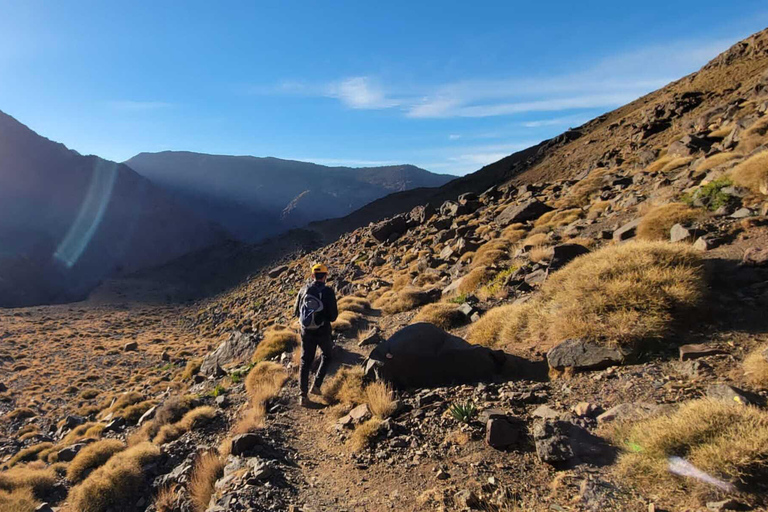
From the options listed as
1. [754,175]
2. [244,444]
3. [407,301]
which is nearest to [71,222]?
[407,301]

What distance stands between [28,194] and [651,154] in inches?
5188

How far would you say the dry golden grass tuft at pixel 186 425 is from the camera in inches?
322

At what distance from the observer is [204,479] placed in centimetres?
538

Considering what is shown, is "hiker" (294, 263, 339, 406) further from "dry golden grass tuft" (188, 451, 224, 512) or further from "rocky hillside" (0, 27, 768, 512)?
"dry golden grass tuft" (188, 451, 224, 512)

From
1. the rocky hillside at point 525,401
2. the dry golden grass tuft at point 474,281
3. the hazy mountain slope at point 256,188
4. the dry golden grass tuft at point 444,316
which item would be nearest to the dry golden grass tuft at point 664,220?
the rocky hillside at point 525,401

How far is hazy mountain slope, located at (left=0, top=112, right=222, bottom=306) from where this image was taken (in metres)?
84.5

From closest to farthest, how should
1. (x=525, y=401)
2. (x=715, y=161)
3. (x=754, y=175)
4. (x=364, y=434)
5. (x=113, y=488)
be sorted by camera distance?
(x=525, y=401) < (x=364, y=434) < (x=113, y=488) < (x=754, y=175) < (x=715, y=161)

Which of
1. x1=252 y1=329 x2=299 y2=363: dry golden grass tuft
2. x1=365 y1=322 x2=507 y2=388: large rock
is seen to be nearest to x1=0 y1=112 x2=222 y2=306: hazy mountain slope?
x1=252 y1=329 x2=299 y2=363: dry golden grass tuft

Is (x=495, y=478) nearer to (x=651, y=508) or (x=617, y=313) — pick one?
(x=651, y=508)

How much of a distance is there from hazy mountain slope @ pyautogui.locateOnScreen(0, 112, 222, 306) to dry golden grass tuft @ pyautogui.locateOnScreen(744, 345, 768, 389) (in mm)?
100533

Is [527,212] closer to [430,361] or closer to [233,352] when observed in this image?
[233,352]

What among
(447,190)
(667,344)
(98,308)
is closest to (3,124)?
(98,308)

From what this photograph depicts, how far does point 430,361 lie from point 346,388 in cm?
159

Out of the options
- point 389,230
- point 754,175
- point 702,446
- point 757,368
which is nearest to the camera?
point 702,446
